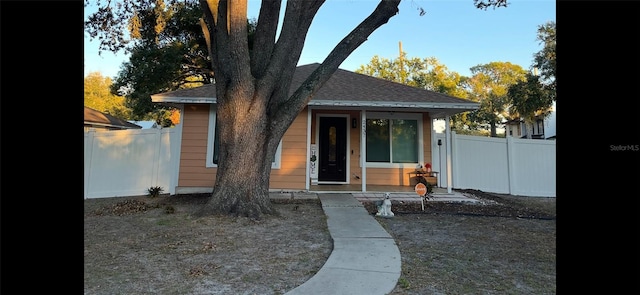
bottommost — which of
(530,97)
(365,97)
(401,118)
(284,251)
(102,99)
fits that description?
(284,251)

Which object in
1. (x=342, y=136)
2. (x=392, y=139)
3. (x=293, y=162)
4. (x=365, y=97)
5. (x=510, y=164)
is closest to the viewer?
(x=365, y=97)

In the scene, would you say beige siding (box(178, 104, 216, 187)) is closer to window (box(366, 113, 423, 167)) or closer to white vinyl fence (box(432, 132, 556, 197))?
window (box(366, 113, 423, 167))

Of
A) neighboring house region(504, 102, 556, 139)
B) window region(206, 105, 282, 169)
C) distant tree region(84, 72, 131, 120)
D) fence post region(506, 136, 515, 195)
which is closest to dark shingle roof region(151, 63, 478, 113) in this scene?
window region(206, 105, 282, 169)

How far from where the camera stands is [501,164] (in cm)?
930

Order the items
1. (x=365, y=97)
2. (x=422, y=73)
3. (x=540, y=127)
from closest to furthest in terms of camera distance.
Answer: (x=365, y=97) < (x=540, y=127) < (x=422, y=73)

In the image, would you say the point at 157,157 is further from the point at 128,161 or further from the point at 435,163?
the point at 435,163

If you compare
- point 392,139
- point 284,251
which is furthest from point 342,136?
point 284,251

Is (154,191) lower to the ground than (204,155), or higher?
lower

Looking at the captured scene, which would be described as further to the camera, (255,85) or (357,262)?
(255,85)

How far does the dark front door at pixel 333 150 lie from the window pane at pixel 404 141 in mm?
1465

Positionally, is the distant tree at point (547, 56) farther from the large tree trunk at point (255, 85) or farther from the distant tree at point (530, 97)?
the large tree trunk at point (255, 85)

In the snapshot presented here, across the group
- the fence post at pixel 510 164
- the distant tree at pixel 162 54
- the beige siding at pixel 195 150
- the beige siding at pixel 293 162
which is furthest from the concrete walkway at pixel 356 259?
the distant tree at pixel 162 54

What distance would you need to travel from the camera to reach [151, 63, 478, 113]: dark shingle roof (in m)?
7.94

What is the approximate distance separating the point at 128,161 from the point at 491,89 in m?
31.8
